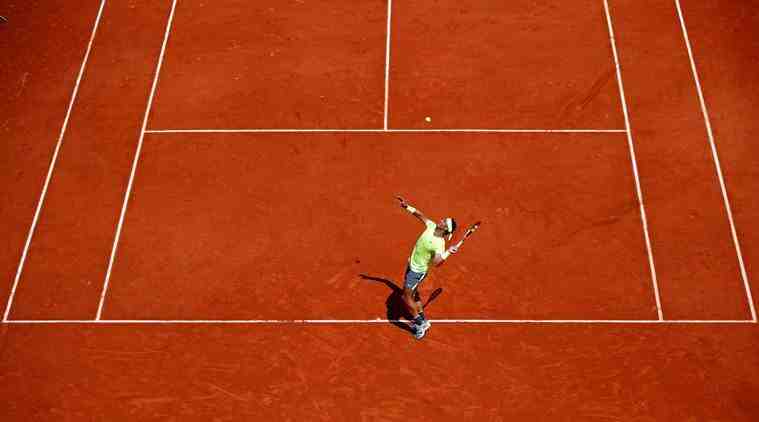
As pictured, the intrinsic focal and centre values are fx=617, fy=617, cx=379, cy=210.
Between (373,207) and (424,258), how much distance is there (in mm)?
2272

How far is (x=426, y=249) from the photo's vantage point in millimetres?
8148

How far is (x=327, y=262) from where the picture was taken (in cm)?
977

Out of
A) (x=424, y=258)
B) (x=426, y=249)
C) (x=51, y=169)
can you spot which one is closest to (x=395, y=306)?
(x=424, y=258)

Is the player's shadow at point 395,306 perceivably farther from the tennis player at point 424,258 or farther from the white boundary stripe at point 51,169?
the white boundary stripe at point 51,169

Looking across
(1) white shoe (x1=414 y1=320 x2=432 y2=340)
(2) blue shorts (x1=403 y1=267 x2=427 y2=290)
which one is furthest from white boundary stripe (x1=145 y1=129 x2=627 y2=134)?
(1) white shoe (x1=414 y1=320 x2=432 y2=340)

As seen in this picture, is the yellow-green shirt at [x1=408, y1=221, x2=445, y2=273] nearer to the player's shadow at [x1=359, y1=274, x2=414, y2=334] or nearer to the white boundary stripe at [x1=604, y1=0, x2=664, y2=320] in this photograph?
the player's shadow at [x1=359, y1=274, x2=414, y2=334]

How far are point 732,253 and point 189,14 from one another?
1118 cm

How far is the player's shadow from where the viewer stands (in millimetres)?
9258

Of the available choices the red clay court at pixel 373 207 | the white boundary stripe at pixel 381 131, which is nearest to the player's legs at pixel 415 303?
the red clay court at pixel 373 207

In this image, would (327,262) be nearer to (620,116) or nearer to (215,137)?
(215,137)

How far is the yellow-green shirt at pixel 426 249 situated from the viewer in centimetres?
807

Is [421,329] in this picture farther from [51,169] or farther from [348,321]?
[51,169]

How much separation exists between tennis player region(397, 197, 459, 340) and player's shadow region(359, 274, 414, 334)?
230 millimetres

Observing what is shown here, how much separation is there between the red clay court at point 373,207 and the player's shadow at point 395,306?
0.06 meters
